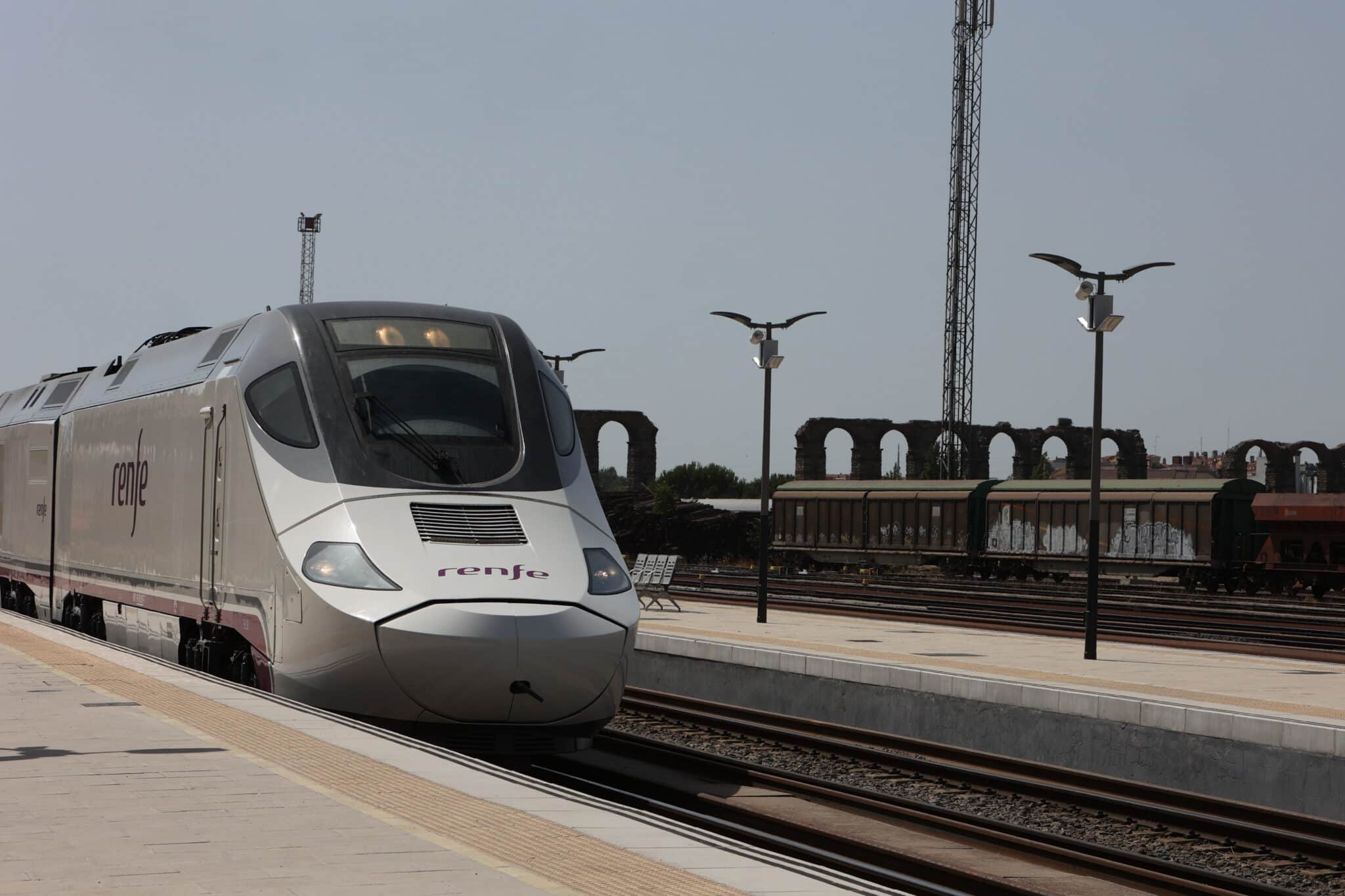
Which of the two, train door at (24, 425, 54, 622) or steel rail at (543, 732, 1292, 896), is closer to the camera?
steel rail at (543, 732, 1292, 896)

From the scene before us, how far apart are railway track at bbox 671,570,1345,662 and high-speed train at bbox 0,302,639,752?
43.7ft

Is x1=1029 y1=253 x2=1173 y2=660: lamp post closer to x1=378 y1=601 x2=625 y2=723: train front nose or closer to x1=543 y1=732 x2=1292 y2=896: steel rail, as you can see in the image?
x1=543 y1=732 x2=1292 y2=896: steel rail

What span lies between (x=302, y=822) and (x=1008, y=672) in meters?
11.0

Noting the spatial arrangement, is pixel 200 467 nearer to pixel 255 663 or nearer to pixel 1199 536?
pixel 255 663

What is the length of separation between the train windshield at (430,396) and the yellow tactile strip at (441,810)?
2.30 meters

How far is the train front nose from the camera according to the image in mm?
10289

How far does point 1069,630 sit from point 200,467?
1628cm

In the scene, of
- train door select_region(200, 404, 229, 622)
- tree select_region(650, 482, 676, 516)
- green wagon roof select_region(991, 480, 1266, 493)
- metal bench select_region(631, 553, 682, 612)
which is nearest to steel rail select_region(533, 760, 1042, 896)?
train door select_region(200, 404, 229, 622)

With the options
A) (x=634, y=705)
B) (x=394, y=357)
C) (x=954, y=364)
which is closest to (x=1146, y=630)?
(x=634, y=705)

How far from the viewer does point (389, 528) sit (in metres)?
10.9

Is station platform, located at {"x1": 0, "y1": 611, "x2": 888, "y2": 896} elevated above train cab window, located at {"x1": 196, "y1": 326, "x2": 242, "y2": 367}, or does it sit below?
below

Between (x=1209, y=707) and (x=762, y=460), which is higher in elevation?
(x=762, y=460)

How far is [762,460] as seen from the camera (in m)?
26.8

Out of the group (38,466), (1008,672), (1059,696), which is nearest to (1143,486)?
(1008,672)
